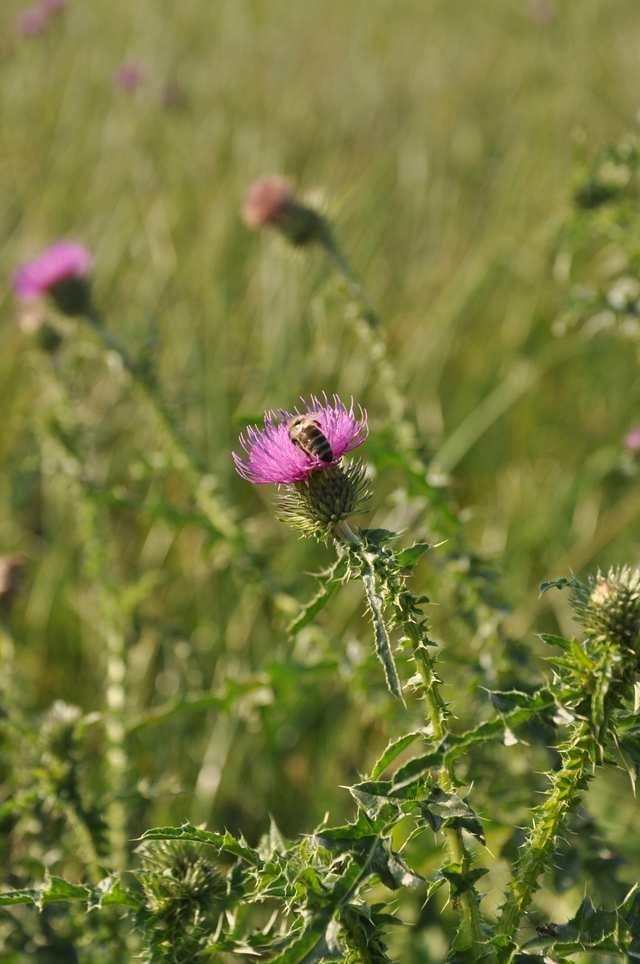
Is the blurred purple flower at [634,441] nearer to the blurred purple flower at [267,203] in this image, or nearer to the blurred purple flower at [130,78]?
the blurred purple flower at [267,203]

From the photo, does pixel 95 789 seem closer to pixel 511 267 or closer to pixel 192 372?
pixel 192 372

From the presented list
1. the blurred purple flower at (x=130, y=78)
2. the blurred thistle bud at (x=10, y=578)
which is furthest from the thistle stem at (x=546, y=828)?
the blurred purple flower at (x=130, y=78)

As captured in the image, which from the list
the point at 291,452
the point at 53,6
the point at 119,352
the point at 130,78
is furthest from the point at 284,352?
the point at 53,6

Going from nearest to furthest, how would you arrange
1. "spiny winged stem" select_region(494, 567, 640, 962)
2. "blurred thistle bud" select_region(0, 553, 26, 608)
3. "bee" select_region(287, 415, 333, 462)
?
"spiny winged stem" select_region(494, 567, 640, 962), "bee" select_region(287, 415, 333, 462), "blurred thistle bud" select_region(0, 553, 26, 608)

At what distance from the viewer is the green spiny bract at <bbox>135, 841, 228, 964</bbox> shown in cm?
129

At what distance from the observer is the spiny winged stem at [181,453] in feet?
8.23

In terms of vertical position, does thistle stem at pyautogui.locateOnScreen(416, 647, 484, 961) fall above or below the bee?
below

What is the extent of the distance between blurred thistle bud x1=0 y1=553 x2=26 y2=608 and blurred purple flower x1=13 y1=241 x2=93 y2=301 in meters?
0.99

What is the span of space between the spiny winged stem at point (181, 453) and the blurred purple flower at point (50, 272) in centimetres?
52

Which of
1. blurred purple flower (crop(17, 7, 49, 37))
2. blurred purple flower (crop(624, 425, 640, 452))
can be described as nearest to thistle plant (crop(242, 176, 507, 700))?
blurred purple flower (crop(624, 425, 640, 452))

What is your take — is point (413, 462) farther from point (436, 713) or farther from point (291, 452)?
point (436, 713)

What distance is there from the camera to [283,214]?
2.72m

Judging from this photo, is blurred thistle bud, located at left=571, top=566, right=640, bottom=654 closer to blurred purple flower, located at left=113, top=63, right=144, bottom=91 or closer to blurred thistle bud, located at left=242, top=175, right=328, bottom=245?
blurred thistle bud, located at left=242, top=175, right=328, bottom=245

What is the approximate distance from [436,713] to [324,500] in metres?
0.33
